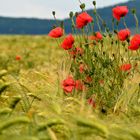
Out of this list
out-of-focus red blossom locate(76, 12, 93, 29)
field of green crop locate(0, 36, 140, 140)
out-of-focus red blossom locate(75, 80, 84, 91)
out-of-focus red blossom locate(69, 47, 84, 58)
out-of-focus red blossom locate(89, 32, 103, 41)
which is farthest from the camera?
out-of-focus red blossom locate(69, 47, 84, 58)

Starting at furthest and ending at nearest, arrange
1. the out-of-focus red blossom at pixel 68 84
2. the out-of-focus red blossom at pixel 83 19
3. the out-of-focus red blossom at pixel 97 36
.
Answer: the out-of-focus red blossom at pixel 97 36 < the out-of-focus red blossom at pixel 83 19 < the out-of-focus red blossom at pixel 68 84

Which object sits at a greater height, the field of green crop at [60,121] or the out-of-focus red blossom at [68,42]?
the out-of-focus red blossom at [68,42]

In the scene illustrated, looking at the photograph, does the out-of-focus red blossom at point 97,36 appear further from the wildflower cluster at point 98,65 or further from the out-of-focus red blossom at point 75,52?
the out-of-focus red blossom at point 75,52

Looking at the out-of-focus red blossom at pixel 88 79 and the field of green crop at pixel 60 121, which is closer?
the field of green crop at pixel 60 121

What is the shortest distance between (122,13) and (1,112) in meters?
2.31

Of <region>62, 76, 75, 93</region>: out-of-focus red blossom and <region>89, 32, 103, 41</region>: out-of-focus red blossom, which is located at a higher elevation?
<region>89, 32, 103, 41</region>: out-of-focus red blossom

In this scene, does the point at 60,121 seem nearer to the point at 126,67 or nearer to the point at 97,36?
the point at 126,67

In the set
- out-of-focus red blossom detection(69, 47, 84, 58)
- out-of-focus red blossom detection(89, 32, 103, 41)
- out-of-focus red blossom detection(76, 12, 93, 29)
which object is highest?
out-of-focus red blossom detection(76, 12, 93, 29)

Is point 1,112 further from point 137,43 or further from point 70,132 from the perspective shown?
point 137,43

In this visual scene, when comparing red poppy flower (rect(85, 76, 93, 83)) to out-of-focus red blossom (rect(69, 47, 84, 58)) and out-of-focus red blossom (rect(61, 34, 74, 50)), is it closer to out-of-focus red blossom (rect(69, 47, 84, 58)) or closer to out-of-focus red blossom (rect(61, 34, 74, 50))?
out-of-focus red blossom (rect(69, 47, 84, 58))

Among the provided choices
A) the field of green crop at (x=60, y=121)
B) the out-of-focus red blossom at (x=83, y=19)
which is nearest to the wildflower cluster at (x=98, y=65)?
the out-of-focus red blossom at (x=83, y=19)

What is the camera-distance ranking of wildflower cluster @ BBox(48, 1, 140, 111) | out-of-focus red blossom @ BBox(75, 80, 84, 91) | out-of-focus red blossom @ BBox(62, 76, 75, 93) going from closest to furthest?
out-of-focus red blossom @ BBox(62, 76, 75, 93)
wildflower cluster @ BBox(48, 1, 140, 111)
out-of-focus red blossom @ BBox(75, 80, 84, 91)

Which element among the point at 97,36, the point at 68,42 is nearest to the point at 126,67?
the point at 97,36

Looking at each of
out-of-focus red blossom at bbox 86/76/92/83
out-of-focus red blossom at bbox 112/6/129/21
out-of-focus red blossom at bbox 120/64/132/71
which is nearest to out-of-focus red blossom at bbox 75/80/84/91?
out-of-focus red blossom at bbox 86/76/92/83
